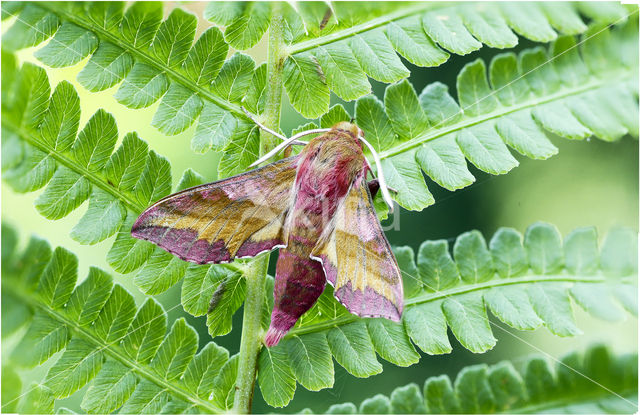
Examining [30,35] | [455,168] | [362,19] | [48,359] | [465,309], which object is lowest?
[48,359]

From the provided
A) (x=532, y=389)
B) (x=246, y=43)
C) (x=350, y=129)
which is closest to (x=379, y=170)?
(x=350, y=129)

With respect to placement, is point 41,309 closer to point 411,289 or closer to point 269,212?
point 269,212

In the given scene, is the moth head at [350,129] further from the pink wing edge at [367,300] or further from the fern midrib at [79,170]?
the fern midrib at [79,170]

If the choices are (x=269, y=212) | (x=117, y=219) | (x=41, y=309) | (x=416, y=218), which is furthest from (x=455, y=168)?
(x=41, y=309)

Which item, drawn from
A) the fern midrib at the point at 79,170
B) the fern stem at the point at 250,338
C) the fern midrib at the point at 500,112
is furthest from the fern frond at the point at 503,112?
the fern midrib at the point at 79,170

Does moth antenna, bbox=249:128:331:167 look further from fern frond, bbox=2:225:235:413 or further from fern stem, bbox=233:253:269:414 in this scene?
fern frond, bbox=2:225:235:413

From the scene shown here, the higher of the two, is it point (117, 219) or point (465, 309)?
point (117, 219)
